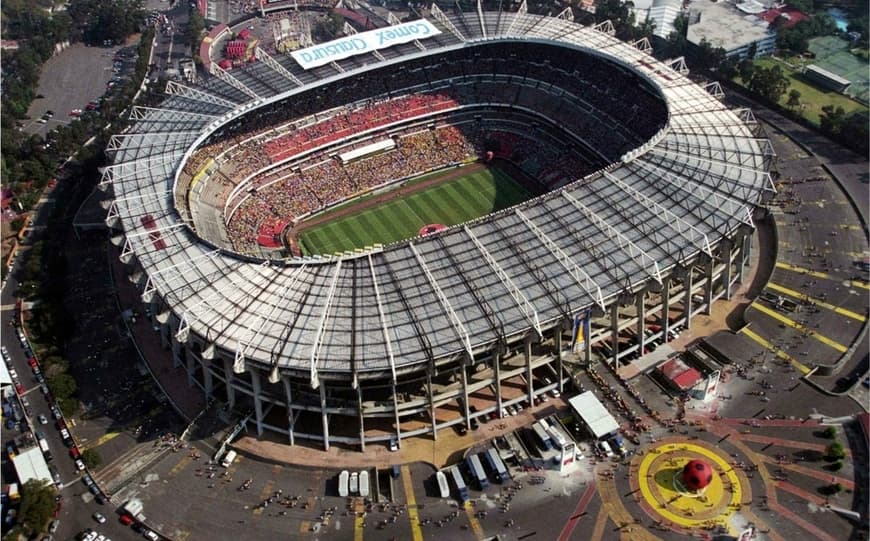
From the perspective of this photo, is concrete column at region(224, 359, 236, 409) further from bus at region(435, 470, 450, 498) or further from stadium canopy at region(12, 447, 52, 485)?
bus at region(435, 470, 450, 498)

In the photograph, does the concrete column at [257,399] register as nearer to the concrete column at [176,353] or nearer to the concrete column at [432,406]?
the concrete column at [176,353]

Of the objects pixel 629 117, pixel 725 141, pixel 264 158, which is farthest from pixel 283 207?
pixel 725 141

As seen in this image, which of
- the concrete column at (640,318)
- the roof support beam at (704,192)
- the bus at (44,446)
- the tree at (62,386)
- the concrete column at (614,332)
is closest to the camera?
the bus at (44,446)

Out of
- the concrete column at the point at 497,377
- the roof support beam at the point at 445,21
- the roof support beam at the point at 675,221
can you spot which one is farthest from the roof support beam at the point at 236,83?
the concrete column at the point at 497,377

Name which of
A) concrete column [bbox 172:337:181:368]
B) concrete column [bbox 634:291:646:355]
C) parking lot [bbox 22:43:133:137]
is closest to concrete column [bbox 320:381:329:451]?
concrete column [bbox 172:337:181:368]

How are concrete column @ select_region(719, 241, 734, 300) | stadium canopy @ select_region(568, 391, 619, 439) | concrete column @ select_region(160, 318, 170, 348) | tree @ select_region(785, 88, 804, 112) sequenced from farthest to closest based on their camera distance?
tree @ select_region(785, 88, 804, 112), concrete column @ select_region(160, 318, 170, 348), concrete column @ select_region(719, 241, 734, 300), stadium canopy @ select_region(568, 391, 619, 439)
